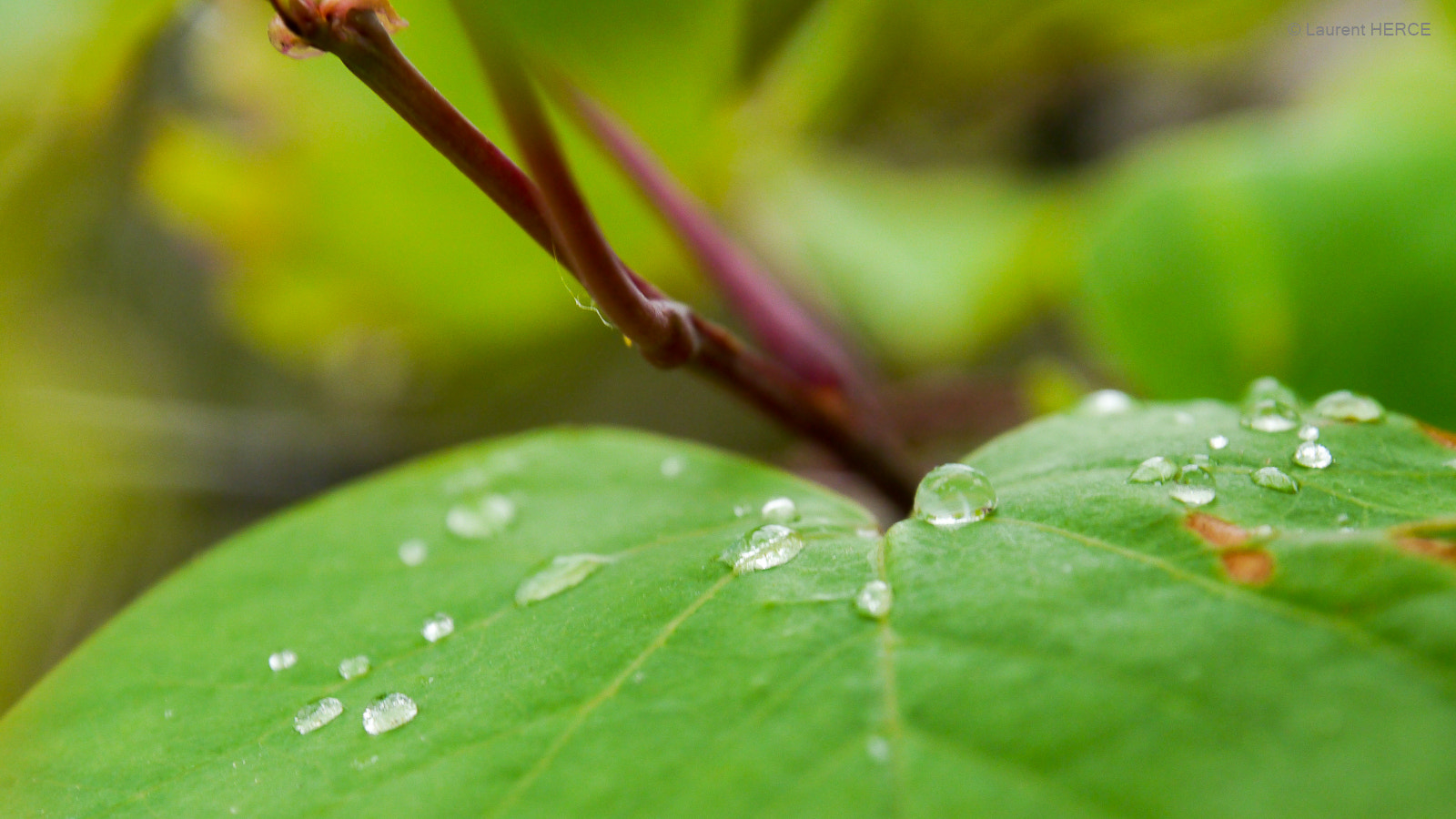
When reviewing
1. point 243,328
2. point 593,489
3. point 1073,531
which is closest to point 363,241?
point 243,328

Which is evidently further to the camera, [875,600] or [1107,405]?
[1107,405]

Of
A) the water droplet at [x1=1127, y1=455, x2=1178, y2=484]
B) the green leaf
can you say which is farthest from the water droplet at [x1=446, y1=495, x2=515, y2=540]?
the water droplet at [x1=1127, y1=455, x2=1178, y2=484]

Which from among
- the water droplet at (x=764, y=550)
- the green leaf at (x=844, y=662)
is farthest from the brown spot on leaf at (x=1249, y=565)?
the water droplet at (x=764, y=550)

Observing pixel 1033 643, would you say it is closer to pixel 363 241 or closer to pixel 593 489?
pixel 593 489

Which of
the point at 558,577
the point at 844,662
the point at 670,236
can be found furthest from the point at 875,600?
the point at 670,236

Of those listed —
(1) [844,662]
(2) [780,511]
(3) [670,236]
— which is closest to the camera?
(1) [844,662]

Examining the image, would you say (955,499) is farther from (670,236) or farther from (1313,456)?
(670,236)

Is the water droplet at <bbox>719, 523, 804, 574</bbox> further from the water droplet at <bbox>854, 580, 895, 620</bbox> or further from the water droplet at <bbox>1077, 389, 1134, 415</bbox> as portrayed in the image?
the water droplet at <bbox>1077, 389, 1134, 415</bbox>

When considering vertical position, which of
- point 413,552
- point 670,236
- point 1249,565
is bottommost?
point 1249,565
